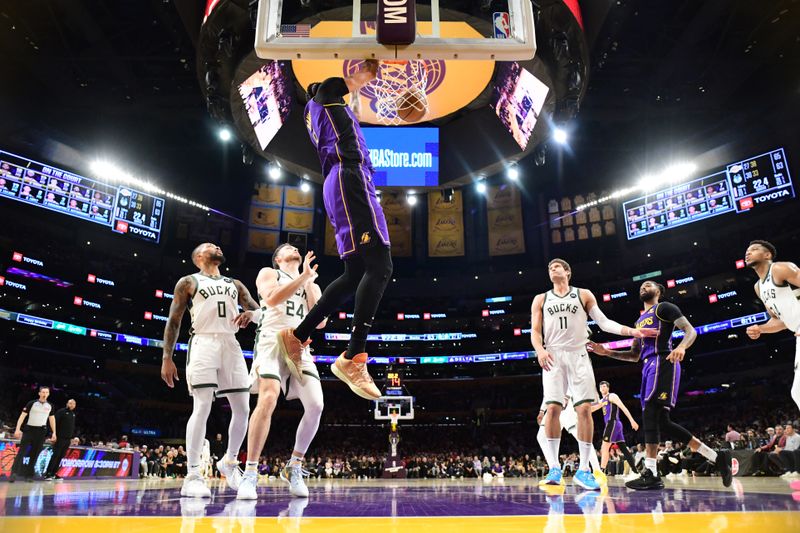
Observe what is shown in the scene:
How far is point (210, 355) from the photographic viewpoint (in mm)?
4949

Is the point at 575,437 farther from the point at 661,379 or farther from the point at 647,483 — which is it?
the point at 661,379

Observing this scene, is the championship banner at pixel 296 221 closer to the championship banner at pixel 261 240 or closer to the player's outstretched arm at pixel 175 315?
the championship banner at pixel 261 240

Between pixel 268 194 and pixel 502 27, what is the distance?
29.8 meters

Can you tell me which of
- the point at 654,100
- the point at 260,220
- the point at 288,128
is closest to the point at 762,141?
the point at 654,100

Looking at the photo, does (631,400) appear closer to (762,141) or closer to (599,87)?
(762,141)

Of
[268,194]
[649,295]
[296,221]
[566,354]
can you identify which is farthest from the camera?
[296,221]

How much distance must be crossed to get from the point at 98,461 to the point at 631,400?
29.2m

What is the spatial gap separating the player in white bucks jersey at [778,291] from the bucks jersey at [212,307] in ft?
16.1

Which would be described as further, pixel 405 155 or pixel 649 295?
pixel 405 155

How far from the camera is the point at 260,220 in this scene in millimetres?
33219

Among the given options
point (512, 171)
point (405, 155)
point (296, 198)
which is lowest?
point (405, 155)

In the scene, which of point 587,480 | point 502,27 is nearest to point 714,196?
point 587,480

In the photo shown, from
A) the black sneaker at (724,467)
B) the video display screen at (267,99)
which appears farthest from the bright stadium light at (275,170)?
the black sneaker at (724,467)

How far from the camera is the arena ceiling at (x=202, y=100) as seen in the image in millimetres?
16656
